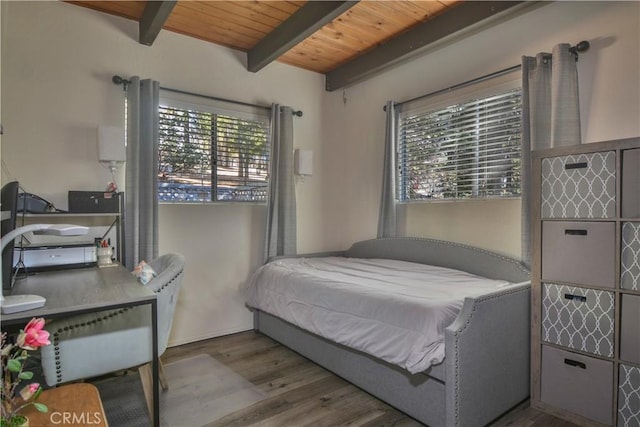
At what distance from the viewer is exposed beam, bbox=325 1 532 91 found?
2406 millimetres

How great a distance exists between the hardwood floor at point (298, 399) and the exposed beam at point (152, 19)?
2506 mm

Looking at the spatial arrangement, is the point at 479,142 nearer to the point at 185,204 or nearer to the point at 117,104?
the point at 185,204

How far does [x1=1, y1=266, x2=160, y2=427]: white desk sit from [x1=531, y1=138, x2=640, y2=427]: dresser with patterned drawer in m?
2.02

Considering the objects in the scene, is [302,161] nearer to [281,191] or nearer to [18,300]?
[281,191]

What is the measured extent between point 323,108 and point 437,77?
1.35 metres

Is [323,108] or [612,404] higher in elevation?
[323,108]

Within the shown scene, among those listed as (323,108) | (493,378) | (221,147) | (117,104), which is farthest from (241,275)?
(493,378)

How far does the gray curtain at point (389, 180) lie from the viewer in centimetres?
327

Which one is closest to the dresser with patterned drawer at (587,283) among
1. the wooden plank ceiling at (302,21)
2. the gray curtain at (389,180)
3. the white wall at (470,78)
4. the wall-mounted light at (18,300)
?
the white wall at (470,78)

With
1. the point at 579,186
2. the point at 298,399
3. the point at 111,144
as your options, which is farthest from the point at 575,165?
the point at 111,144

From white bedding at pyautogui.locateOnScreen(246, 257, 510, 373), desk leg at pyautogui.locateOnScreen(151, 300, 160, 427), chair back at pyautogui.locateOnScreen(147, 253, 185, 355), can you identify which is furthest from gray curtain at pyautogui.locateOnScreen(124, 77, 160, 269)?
desk leg at pyautogui.locateOnScreen(151, 300, 160, 427)

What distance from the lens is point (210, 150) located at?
3.24 meters

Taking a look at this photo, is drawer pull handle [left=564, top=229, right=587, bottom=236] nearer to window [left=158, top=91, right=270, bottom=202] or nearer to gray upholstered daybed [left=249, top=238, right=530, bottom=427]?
gray upholstered daybed [left=249, top=238, right=530, bottom=427]

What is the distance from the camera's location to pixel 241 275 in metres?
3.40
